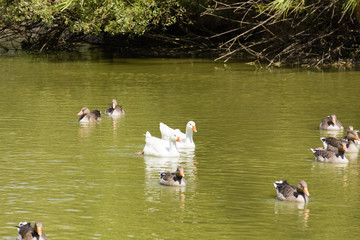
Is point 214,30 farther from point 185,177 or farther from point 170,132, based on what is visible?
point 185,177

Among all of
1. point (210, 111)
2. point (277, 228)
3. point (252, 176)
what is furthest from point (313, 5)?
point (277, 228)

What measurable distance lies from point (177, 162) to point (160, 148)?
467 mm

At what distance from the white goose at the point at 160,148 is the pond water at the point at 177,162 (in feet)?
0.61

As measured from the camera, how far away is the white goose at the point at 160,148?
1473 centimetres

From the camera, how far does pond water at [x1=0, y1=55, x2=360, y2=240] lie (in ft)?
34.4

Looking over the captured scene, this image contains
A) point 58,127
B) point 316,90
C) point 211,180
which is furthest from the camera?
point 316,90

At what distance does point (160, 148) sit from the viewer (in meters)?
14.8

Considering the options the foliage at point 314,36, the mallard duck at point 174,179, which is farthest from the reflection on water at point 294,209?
the foliage at point 314,36

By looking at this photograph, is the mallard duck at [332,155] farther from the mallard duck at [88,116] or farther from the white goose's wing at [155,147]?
the mallard duck at [88,116]

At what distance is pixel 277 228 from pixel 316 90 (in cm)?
1478

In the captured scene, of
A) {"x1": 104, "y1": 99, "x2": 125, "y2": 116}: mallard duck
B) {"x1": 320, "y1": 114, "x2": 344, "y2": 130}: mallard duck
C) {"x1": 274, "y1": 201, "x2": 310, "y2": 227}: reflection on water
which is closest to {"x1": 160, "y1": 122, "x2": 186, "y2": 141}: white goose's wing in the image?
{"x1": 320, "y1": 114, "x2": 344, "y2": 130}: mallard duck

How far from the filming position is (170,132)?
15.5 meters

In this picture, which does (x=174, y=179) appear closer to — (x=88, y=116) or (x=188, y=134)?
(x=188, y=134)

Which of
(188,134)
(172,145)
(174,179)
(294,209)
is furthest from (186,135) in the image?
(294,209)
